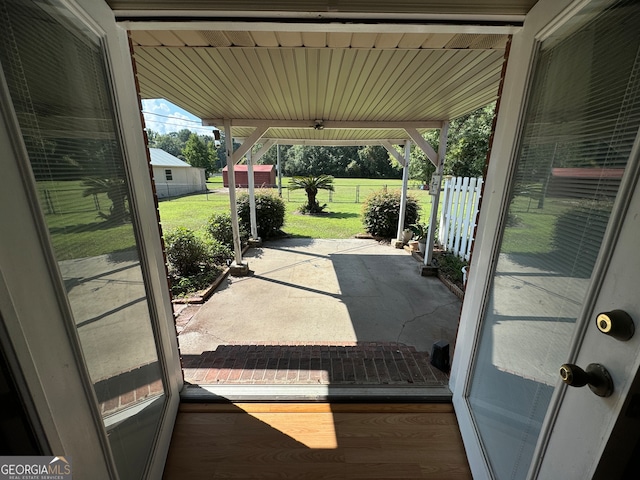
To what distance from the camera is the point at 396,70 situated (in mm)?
2482

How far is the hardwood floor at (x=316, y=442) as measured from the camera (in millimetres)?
1444

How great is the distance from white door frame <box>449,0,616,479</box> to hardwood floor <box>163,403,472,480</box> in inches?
7.7

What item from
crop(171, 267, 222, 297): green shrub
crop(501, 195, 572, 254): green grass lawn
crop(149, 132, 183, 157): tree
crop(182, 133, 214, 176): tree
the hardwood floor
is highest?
crop(149, 132, 183, 157): tree

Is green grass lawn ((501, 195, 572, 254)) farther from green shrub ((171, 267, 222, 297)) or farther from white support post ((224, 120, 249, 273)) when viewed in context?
white support post ((224, 120, 249, 273))

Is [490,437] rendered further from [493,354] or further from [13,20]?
[13,20]

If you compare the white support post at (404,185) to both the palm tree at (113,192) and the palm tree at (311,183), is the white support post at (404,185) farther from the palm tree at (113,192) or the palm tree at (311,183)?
the palm tree at (113,192)

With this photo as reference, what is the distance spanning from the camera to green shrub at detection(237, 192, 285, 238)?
7797mm

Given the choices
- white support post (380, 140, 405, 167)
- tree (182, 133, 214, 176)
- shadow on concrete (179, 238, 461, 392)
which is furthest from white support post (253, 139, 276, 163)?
tree (182, 133, 214, 176)

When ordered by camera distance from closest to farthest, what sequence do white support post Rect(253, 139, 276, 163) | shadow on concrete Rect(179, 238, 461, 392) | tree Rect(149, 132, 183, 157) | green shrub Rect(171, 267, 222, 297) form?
shadow on concrete Rect(179, 238, 461, 392), green shrub Rect(171, 267, 222, 297), white support post Rect(253, 139, 276, 163), tree Rect(149, 132, 183, 157)

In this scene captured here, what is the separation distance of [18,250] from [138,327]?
757 mm

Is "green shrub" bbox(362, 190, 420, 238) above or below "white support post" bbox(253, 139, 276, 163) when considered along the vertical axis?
below

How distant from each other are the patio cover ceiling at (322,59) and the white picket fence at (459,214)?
1.55 metres

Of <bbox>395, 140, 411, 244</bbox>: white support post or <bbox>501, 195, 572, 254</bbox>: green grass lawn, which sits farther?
<bbox>395, 140, 411, 244</bbox>: white support post

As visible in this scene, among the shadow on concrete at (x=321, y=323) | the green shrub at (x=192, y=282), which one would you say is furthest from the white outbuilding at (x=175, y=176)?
the shadow on concrete at (x=321, y=323)
